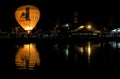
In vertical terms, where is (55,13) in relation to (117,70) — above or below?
above

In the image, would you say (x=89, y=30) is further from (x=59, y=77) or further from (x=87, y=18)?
(x=59, y=77)

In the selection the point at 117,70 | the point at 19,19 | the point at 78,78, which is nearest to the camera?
the point at 78,78

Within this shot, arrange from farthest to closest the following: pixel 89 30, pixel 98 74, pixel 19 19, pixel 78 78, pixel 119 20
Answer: pixel 119 20, pixel 89 30, pixel 19 19, pixel 98 74, pixel 78 78

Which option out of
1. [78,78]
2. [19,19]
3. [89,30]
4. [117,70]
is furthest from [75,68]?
[89,30]

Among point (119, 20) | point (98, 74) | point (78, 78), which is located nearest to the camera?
point (78, 78)

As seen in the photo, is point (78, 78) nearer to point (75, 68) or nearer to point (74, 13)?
point (75, 68)

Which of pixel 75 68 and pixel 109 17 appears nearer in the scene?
pixel 75 68

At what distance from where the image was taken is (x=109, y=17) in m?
69.1

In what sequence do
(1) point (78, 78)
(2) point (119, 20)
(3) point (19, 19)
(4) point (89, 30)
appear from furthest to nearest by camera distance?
(2) point (119, 20)
(4) point (89, 30)
(3) point (19, 19)
(1) point (78, 78)

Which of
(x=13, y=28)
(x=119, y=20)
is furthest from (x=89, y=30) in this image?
(x=13, y=28)

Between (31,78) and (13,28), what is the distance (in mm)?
55093

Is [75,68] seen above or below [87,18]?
below

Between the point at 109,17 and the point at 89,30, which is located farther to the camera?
the point at 109,17

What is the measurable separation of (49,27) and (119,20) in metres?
11.9
